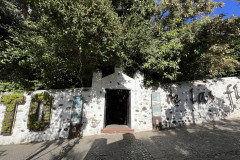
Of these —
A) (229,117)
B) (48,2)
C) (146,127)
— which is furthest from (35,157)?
(229,117)

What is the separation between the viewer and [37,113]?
217 inches

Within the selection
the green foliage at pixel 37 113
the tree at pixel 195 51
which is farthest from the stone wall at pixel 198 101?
the green foliage at pixel 37 113

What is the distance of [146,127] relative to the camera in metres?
5.97

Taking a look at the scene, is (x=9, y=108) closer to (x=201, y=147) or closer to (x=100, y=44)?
(x=100, y=44)

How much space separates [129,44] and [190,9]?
20.3 feet

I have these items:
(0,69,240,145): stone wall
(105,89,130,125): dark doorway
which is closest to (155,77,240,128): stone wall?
(0,69,240,145): stone wall

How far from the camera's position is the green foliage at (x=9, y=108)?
17.0 feet

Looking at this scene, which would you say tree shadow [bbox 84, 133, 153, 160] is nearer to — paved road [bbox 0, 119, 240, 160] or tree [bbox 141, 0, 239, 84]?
paved road [bbox 0, 119, 240, 160]

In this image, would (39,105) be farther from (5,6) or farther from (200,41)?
(200,41)

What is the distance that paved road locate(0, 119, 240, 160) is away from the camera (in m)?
3.29

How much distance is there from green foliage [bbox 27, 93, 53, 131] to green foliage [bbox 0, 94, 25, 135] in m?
0.62

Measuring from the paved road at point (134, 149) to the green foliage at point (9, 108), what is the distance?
767mm

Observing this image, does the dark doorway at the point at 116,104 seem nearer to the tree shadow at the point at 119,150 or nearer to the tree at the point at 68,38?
the tree at the point at 68,38

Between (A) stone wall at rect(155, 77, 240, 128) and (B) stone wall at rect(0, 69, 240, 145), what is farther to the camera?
(A) stone wall at rect(155, 77, 240, 128)
